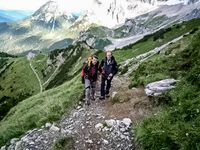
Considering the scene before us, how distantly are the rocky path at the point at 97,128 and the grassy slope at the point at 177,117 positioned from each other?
1293 mm

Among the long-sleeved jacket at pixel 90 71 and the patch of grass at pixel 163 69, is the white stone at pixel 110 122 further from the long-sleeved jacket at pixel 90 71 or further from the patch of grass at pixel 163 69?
the long-sleeved jacket at pixel 90 71

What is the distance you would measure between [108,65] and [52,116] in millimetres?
5933

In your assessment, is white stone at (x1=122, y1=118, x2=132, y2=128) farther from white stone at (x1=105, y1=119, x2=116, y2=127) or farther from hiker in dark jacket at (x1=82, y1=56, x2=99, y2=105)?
hiker in dark jacket at (x1=82, y1=56, x2=99, y2=105)

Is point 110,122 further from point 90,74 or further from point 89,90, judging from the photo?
point 90,74

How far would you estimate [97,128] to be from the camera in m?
22.9

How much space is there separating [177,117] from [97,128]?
17.2ft

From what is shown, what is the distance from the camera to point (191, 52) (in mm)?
29703

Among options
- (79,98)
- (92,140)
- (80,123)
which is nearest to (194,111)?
(92,140)

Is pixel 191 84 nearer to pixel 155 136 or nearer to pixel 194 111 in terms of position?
pixel 194 111

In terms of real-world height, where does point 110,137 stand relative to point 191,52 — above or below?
below

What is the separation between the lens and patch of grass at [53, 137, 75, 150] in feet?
69.4

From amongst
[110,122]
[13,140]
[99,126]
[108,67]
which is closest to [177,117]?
[110,122]

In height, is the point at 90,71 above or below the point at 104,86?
above

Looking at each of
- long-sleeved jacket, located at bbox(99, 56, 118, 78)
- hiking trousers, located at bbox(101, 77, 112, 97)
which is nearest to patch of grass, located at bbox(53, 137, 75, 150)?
hiking trousers, located at bbox(101, 77, 112, 97)
